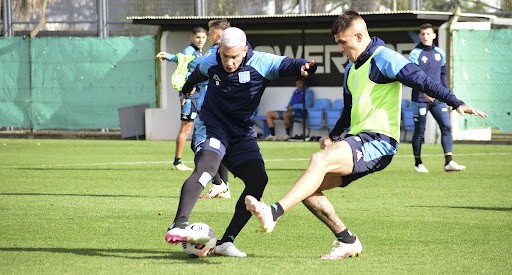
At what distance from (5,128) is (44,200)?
747 inches

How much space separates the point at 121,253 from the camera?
9.08m

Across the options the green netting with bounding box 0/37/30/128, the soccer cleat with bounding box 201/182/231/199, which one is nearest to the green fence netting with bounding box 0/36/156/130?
the green netting with bounding box 0/37/30/128

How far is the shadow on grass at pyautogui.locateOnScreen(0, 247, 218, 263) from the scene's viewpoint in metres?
8.86

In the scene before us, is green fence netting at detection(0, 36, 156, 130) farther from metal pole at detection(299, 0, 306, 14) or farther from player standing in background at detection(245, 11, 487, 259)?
player standing in background at detection(245, 11, 487, 259)

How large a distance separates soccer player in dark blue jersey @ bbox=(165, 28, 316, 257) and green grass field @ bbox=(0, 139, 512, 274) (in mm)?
519

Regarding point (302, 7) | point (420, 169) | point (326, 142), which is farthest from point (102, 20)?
point (326, 142)

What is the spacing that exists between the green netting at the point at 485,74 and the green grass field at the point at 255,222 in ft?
20.7

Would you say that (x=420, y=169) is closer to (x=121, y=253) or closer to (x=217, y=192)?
(x=217, y=192)

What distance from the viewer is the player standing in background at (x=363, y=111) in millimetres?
8359

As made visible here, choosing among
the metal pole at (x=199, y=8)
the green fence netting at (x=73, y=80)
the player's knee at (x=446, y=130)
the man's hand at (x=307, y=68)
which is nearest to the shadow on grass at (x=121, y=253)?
the man's hand at (x=307, y=68)

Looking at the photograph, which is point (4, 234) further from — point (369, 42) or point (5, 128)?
point (5, 128)

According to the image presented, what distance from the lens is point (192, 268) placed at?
8.30 metres

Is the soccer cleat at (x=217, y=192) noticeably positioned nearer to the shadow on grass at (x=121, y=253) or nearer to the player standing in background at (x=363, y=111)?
the shadow on grass at (x=121, y=253)

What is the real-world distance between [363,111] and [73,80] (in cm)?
2271
